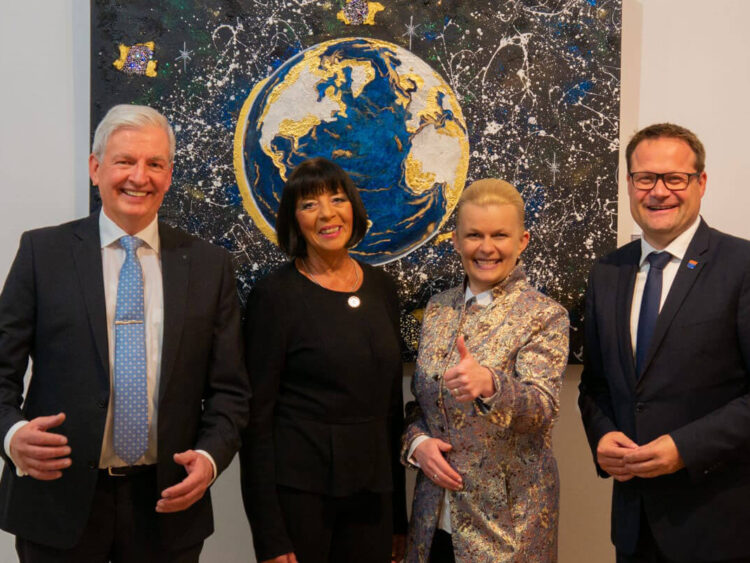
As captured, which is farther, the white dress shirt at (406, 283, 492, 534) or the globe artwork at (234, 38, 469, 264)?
the globe artwork at (234, 38, 469, 264)

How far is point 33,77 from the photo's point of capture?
2432 mm

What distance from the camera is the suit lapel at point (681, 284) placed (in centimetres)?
179

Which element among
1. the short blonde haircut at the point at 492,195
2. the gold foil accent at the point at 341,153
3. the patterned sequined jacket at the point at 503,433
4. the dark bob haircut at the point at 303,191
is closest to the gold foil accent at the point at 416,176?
the gold foil accent at the point at 341,153

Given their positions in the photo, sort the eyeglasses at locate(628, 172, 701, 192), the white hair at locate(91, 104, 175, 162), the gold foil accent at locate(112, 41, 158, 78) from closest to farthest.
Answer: the white hair at locate(91, 104, 175, 162), the eyeglasses at locate(628, 172, 701, 192), the gold foil accent at locate(112, 41, 158, 78)

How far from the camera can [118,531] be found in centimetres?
169

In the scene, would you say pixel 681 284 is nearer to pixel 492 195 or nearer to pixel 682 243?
pixel 682 243

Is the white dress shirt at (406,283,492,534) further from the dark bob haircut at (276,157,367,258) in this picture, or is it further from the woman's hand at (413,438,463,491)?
the dark bob haircut at (276,157,367,258)

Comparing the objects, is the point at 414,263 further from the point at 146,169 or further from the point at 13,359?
the point at 13,359

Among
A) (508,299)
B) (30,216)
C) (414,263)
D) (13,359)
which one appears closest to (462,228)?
(508,299)

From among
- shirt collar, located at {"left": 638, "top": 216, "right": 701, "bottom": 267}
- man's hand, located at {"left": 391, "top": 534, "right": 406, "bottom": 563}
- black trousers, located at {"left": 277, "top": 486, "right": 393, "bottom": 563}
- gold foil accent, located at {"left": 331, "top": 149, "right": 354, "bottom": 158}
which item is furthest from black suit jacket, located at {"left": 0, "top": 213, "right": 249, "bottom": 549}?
shirt collar, located at {"left": 638, "top": 216, "right": 701, "bottom": 267}

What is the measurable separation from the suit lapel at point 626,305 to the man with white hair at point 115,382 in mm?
1065

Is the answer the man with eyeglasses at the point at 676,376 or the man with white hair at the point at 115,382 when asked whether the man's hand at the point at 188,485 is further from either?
the man with eyeglasses at the point at 676,376

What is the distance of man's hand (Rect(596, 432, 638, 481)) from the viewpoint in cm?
178

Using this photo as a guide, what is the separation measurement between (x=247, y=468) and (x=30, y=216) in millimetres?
1304
